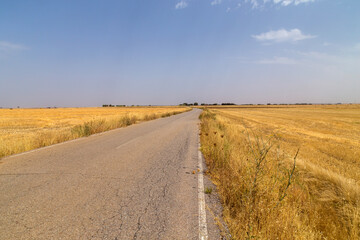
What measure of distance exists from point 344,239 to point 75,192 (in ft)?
14.7

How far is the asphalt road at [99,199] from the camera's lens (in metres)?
2.42

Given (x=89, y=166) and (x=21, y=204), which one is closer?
(x=21, y=204)

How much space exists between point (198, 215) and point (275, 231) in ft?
3.55

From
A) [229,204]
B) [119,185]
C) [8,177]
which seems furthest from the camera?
[8,177]

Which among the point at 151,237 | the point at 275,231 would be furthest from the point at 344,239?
the point at 151,237

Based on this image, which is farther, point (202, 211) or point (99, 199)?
point (99, 199)

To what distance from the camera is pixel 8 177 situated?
4219 millimetres

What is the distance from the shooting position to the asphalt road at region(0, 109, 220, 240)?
7.95 ft

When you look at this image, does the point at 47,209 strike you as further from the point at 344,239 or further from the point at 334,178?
the point at 334,178

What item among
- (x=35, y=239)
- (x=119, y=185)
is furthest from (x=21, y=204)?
(x=119, y=185)

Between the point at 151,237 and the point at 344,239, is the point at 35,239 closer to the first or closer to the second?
the point at 151,237

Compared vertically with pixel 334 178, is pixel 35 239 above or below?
below

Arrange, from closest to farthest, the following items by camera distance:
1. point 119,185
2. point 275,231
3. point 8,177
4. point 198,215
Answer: point 275,231 → point 198,215 → point 119,185 → point 8,177

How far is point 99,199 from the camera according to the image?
326 centimetres
